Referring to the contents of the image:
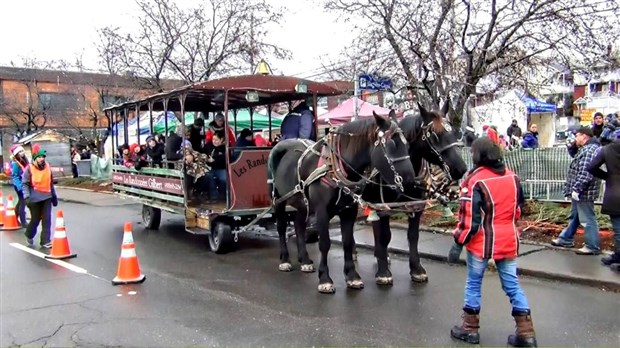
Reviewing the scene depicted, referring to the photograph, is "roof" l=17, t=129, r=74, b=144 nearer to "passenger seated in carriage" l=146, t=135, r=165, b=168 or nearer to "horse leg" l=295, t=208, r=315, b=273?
"passenger seated in carriage" l=146, t=135, r=165, b=168

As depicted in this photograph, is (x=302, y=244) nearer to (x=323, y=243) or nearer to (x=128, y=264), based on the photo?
(x=323, y=243)

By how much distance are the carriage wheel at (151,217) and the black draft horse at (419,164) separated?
A: 646cm

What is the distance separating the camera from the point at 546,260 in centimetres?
732

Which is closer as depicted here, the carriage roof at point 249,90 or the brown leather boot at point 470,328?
the brown leather boot at point 470,328

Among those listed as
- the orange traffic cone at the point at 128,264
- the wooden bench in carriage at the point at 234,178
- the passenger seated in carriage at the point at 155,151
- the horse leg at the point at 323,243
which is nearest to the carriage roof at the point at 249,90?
the wooden bench in carriage at the point at 234,178

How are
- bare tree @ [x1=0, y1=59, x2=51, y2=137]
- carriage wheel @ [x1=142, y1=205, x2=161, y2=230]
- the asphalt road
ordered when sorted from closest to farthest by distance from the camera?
the asphalt road, carriage wheel @ [x1=142, y1=205, x2=161, y2=230], bare tree @ [x1=0, y1=59, x2=51, y2=137]

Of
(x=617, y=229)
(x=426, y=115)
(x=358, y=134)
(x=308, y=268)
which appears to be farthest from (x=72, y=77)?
(x=617, y=229)

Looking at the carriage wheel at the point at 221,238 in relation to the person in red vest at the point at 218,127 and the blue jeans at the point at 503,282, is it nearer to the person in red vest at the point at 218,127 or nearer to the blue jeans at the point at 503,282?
the person in red vest at the point at 218,127

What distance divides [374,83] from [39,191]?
6733mm

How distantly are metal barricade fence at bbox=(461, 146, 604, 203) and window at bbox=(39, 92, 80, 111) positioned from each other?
3050 centimetres

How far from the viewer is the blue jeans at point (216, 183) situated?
10125 millimetres

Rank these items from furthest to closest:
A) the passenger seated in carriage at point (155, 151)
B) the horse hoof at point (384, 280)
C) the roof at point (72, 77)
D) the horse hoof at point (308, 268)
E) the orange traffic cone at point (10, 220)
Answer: the roof at point (72, 77) < the orange traffic cone at point (10, 220) < the passenger seated in carriage at point (155, 151) < the horse hoof at point (308, 268) < the horse hoof at point (384, 280)

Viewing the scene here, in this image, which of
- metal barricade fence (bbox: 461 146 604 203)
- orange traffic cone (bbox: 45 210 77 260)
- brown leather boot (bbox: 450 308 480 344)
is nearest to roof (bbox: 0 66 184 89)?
orange traffic cone (bbox: 45 210 77 260)

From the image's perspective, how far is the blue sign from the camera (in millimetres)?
11086
